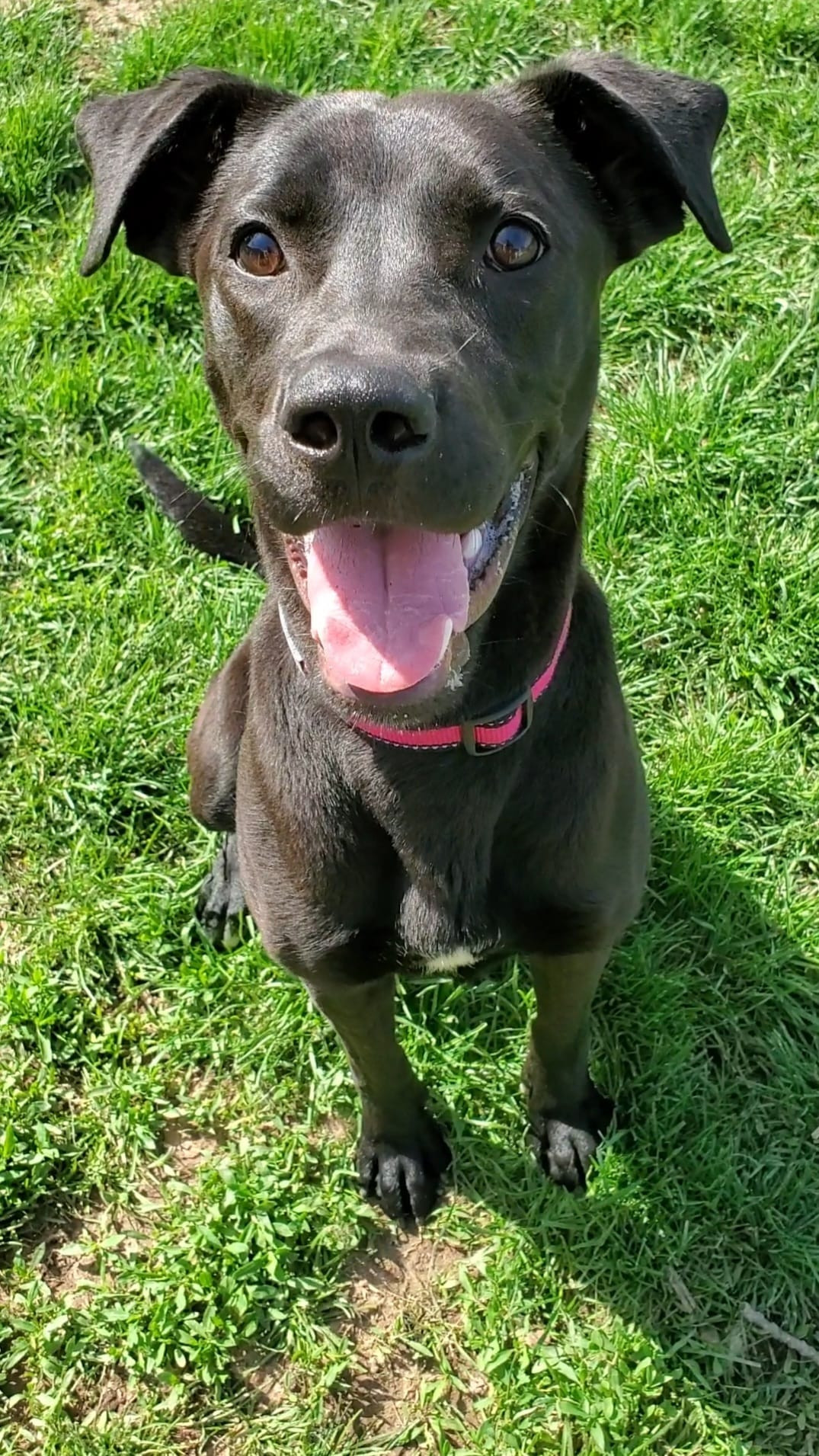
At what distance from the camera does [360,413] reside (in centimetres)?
166

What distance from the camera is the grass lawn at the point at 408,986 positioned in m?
2.96

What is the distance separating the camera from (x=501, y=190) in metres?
1.99


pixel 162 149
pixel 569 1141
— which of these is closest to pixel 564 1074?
pixel 569 1141

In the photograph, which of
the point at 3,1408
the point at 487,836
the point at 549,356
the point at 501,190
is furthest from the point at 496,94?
the point at 3,1408

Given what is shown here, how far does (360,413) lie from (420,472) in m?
0.13

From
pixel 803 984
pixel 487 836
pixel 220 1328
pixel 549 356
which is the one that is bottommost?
pixel 220 1328

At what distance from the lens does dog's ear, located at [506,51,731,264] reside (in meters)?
2.11

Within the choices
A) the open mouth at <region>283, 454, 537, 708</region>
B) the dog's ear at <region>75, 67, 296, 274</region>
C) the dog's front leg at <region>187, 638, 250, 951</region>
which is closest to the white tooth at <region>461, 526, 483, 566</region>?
the open mouth at <region>283, 454, 537, 708</region>

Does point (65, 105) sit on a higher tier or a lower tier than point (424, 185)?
lower

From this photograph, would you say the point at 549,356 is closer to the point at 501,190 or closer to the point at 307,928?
the point at 501,190

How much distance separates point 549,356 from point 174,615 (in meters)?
2.07

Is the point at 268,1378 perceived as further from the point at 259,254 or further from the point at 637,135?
the point at 637,135

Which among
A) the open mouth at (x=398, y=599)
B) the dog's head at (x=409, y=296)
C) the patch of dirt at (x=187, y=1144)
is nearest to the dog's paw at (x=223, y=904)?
the patch of dirt at (x=187, y=1144)

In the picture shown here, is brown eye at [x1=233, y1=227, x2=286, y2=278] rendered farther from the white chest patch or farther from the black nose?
the white chest patch
